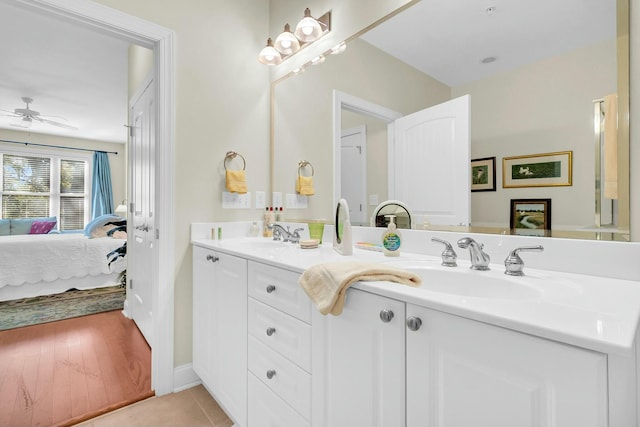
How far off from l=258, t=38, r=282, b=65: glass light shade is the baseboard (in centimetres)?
196

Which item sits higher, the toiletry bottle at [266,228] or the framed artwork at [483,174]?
the framed artwork at [483,174]

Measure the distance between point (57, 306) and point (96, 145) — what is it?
14.8 ft

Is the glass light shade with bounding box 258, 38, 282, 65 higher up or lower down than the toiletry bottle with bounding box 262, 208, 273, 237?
higher up

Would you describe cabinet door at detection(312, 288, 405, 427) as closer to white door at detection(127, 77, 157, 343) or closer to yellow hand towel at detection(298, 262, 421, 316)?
yellow hand towel at detection(298, 262, 421, 316)

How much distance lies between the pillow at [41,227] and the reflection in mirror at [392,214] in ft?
19.7

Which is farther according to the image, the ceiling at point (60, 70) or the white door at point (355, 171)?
the ceiling at point (60, 70)

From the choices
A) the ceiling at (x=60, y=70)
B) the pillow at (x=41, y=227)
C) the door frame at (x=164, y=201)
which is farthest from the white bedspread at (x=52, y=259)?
the door frame at (x=164, y=201)

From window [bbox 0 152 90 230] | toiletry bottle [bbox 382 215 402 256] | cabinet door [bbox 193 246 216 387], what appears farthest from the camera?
window [bbox 0 152 90 230]

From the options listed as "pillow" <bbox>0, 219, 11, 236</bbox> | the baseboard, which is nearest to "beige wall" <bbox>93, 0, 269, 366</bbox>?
the baseboard

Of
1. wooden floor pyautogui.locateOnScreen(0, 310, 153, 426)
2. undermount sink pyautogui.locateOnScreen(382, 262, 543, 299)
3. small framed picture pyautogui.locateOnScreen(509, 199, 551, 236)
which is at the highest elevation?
small framed picture pyautogui.locateOnScreen(509, 199, 551, 236)

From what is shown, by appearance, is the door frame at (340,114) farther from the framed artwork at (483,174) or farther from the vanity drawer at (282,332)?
the vanity drawer at (282,332)

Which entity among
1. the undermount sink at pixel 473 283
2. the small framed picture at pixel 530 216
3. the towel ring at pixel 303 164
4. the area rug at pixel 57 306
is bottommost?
the area rug at pixel 57 306

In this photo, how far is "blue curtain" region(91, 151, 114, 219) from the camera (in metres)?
6.50

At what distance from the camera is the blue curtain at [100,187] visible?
6504mm
